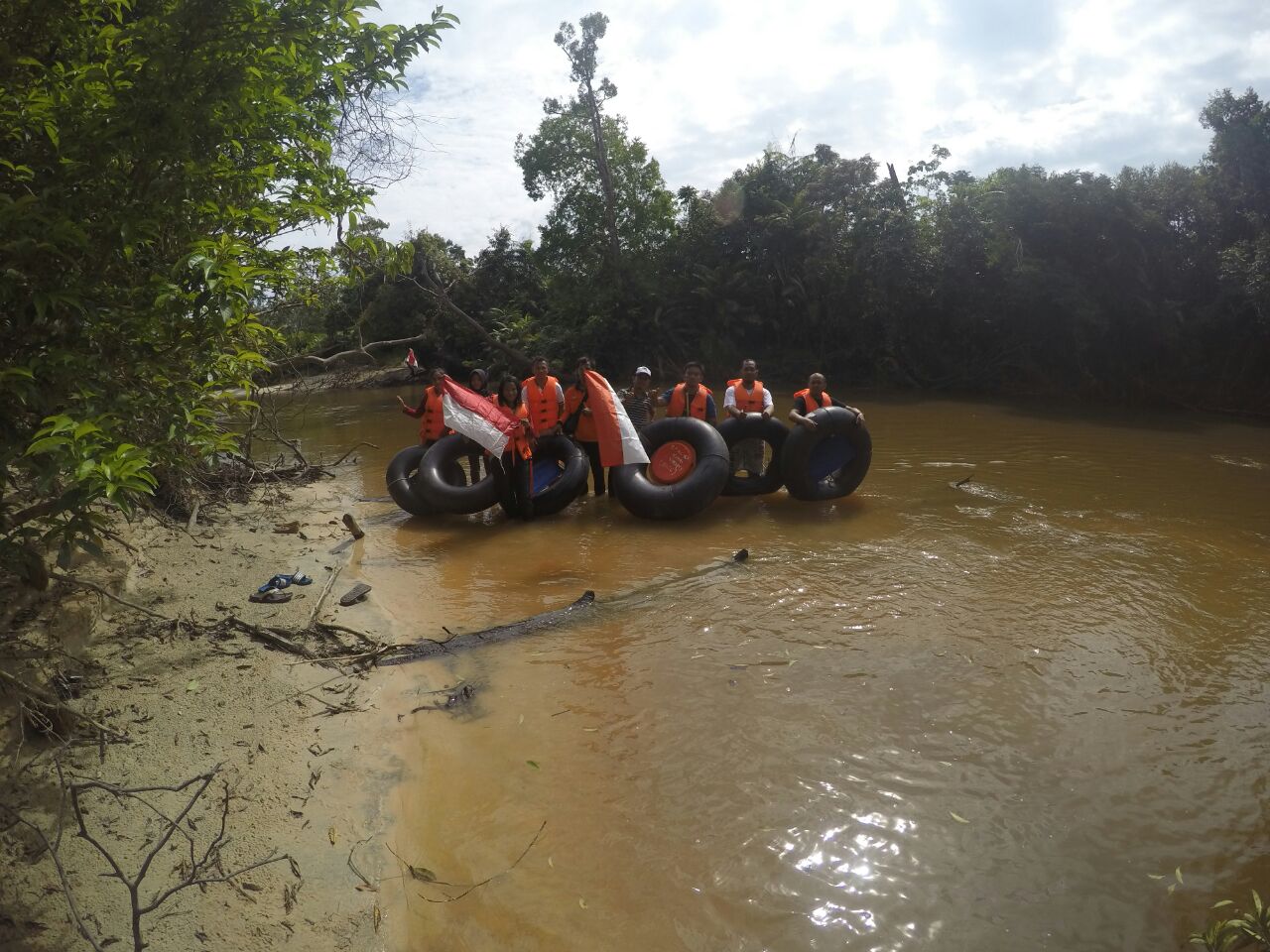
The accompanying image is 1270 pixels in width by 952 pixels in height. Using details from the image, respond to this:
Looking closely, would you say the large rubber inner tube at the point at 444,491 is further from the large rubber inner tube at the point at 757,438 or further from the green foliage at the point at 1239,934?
the green foliage at the point at 1239,934

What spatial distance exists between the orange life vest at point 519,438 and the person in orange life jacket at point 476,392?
0.90ft

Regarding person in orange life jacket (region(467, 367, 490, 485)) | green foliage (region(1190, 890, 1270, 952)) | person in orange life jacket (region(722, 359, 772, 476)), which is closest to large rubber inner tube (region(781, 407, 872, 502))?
person in orange life jacket (region(722, 359, 772, 476))

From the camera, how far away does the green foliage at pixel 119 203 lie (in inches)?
91.6

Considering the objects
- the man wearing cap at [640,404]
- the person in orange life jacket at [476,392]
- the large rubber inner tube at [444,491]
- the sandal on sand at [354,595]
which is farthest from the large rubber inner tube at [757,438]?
the sandal on sand at [354,595]

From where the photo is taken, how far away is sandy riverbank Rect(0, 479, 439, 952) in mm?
2525

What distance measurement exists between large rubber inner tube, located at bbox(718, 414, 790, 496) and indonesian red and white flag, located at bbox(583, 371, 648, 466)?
1.00 meters

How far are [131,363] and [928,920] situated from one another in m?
3.41

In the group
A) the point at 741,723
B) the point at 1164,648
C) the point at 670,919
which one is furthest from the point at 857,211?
the point at 670,919

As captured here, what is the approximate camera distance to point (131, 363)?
271 centimetres

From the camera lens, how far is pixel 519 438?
7.49 meters

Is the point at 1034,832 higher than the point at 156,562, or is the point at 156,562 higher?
the point at 156,562

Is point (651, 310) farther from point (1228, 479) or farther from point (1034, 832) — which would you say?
point (1034, 832)

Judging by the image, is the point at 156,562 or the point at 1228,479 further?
the point at 1228,479

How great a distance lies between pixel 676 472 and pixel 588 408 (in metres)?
1.20
